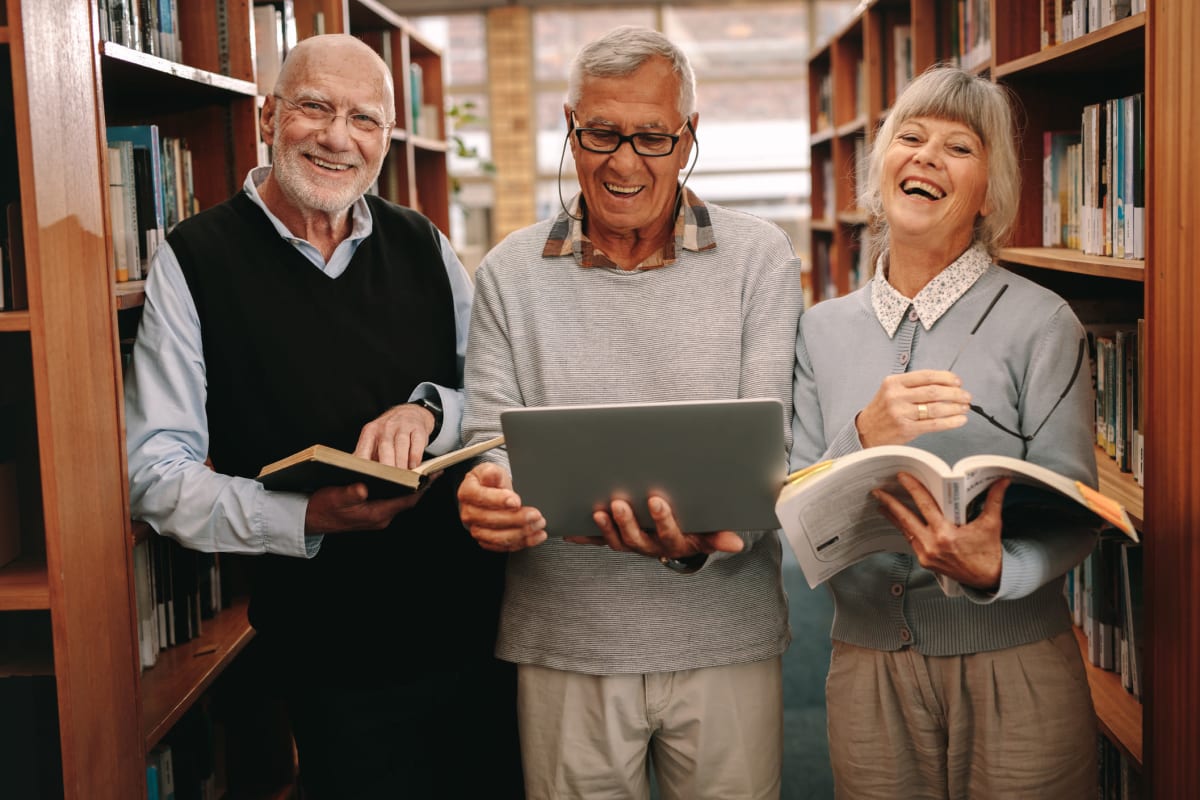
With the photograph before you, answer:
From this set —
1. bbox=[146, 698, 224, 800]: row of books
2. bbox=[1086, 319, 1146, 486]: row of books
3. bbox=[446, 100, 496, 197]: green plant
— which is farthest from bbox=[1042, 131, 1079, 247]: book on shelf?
bbox=[446, 100, 496, 197]: green plant

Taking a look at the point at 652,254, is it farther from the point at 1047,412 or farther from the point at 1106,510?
the point at 1106,510

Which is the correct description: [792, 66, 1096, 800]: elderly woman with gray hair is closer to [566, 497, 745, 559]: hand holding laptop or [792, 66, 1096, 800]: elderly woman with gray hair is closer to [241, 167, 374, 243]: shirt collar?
[566, 497, 745, 559]: hand holding laptop

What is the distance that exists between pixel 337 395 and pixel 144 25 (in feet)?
2.65

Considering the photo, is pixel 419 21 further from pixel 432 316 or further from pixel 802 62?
pixel 432 316

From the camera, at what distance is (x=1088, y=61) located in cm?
204

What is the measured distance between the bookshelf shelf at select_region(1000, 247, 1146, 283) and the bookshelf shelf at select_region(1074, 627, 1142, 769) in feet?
2.04

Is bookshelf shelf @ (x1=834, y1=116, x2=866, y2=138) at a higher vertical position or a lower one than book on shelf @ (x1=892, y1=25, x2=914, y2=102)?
lower

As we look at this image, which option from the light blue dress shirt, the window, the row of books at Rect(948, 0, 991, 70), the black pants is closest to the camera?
the light blue dress shirt

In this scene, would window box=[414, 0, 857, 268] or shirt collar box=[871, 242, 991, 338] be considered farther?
window box=[414, 0, 857, 268]

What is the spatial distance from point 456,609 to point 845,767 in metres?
0.73

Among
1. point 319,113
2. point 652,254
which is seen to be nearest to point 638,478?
point 652,254

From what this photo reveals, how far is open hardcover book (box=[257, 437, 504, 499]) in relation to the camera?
1.41 meters

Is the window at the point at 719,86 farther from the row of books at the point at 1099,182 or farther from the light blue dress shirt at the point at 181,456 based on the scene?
the light blue dress shirt at the point at 181,456

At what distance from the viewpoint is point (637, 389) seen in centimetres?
158
